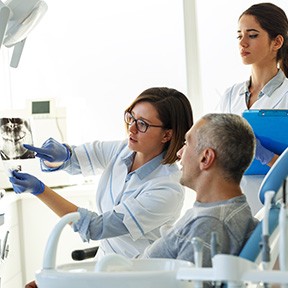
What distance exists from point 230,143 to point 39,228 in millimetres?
2501

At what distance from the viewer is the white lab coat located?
9.02ft

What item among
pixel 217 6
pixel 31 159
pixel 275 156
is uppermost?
pixel 217 6

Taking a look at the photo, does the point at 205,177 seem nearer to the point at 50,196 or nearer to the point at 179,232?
the point at 179,232

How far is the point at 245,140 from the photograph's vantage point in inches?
78.9

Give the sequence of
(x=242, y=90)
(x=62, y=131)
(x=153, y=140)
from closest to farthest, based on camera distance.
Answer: (x=153, y=140), (x=242, y=90), (x=62, y=131)

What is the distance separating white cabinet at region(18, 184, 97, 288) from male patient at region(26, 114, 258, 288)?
7.39ft

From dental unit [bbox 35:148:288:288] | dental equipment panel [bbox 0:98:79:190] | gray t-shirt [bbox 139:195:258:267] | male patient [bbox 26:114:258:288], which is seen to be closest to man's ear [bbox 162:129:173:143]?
male patient [bbox 26:114:258:288]

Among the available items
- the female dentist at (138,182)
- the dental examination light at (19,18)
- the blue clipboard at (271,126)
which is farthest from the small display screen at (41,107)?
the blue clipboard at (271,126)

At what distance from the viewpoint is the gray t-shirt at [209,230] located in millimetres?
1884

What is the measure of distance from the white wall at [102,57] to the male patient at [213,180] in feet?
8.26

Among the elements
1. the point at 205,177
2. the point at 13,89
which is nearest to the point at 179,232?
the point at 205,177

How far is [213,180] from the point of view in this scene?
2014 millimetres

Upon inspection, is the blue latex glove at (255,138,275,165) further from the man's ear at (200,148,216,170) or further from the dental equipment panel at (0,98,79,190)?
the dental equipment panel at (0,98,79,190)

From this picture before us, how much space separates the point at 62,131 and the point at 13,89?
507 mm
